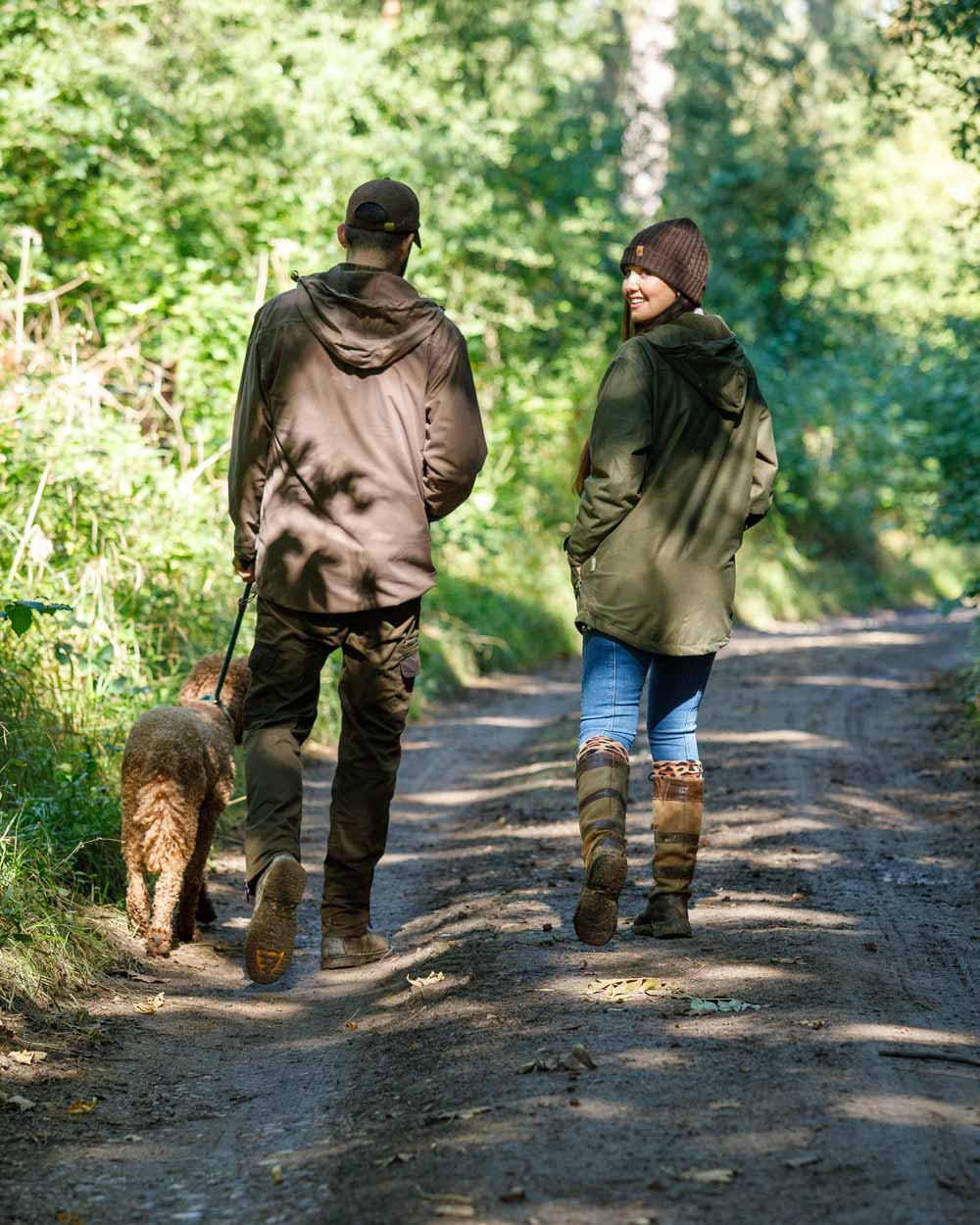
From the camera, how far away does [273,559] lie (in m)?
4.93

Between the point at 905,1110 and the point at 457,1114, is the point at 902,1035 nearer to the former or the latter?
the point at 905,1110

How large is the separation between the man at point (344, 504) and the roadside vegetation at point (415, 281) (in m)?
0.87

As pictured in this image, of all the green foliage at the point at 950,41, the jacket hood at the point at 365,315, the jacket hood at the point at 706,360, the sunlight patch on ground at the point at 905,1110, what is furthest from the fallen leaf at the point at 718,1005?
the green foliage at the point at 950,41

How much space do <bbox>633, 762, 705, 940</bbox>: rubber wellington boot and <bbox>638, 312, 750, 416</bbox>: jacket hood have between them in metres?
1.23

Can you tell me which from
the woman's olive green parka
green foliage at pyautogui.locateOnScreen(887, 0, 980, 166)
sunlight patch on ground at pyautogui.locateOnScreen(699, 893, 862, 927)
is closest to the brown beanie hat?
the woman's olive green parka

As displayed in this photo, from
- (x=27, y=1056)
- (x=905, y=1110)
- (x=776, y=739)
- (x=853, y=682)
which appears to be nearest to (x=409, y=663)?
(x=27, y=1056)

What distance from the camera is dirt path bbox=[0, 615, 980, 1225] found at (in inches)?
119

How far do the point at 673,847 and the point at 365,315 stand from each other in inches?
80.3

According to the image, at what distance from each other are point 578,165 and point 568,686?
29.5 feet

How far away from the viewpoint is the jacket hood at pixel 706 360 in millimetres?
4852

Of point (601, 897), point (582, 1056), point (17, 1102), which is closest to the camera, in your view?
point (582, 1056)

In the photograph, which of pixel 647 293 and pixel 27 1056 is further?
pixel 647 293

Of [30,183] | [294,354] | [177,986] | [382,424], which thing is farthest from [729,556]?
[30,183]

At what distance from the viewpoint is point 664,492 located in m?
4.88
